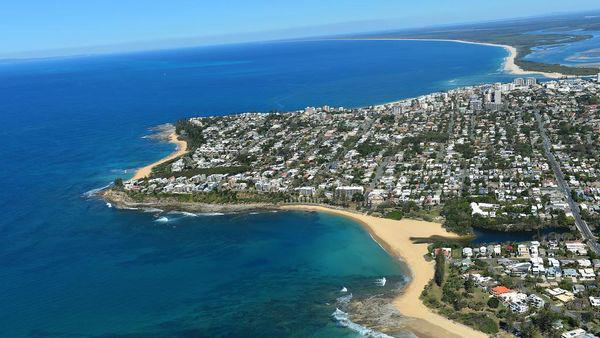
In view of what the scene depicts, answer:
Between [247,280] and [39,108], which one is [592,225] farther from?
[39,108]

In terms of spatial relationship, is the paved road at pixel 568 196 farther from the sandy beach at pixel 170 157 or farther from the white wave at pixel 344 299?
the sandy beach at pixel 170 157

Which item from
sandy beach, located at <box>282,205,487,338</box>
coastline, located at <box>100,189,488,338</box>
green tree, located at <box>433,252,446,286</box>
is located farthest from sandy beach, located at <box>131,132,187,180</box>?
green tree, located at <box>433,252,446,286</box>

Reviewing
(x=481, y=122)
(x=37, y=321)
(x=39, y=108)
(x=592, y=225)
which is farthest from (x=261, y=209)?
(x=39, y=108)

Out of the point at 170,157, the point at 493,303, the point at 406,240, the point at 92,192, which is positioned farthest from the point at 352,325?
the point at 170,157

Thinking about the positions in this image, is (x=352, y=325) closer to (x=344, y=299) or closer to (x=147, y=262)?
(x=344, y=299)

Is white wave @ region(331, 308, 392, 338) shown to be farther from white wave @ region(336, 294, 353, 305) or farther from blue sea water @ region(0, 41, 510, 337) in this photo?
white wave @ region(336, 294, 353, 305)

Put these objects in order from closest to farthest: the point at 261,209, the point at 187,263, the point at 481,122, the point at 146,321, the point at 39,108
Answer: the point at 146,321
the point at 187,263
the point at 261,209
the point at 481,122
the point at 39,108
